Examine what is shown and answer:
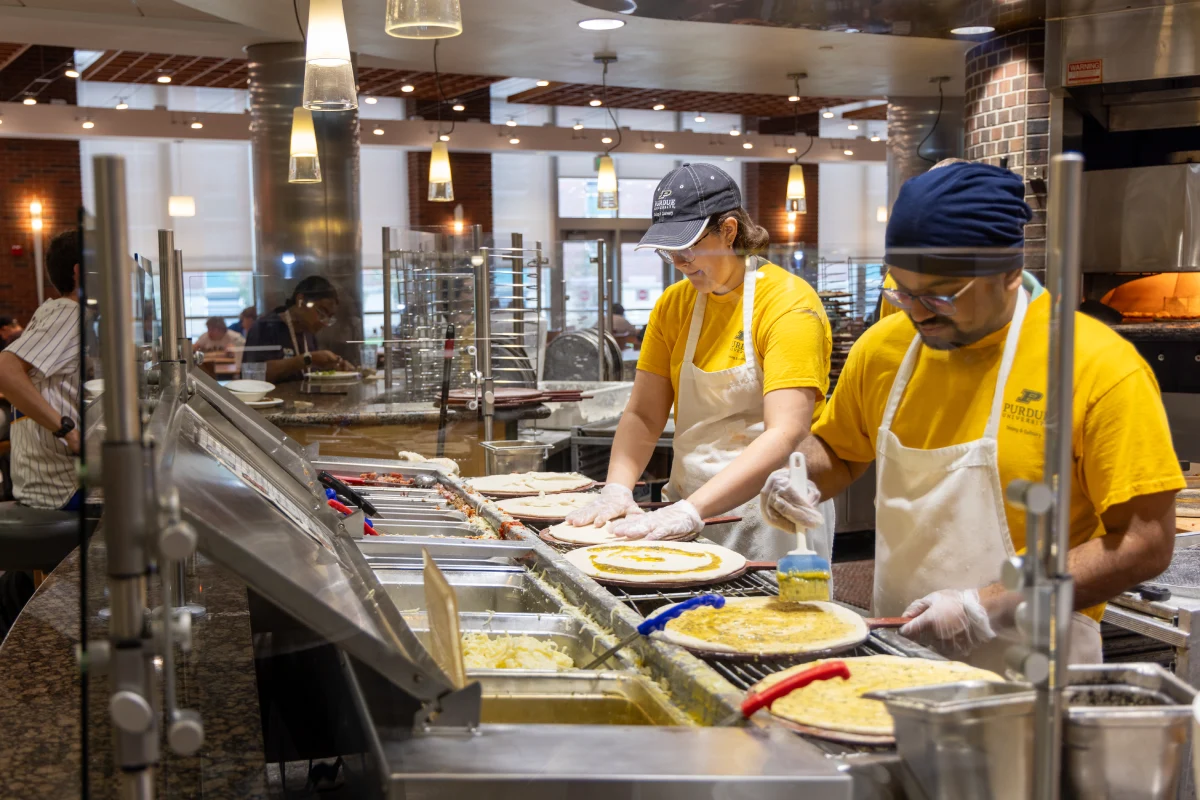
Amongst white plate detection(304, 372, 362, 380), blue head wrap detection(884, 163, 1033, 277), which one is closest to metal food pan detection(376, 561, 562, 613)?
blue head wrap detection(884, 163, 1033, 277)

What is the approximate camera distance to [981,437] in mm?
1853

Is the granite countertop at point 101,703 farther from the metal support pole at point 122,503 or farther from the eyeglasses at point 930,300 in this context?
the eyeglasses at point 930,300

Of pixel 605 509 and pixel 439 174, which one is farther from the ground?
pixel 439 174

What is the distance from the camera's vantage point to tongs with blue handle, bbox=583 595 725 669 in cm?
158

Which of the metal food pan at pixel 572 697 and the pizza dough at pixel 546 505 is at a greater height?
the pizza dough at pixel 546 505

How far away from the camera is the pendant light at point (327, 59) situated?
3.69m

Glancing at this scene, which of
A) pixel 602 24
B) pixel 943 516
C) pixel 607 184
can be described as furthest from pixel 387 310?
pixel 943 516

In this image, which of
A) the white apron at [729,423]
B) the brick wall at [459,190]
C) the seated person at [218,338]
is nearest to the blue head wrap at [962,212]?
the white apron at [729,423]

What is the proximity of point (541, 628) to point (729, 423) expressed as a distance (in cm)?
133

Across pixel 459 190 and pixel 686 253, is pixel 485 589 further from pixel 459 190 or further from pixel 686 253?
pixel 459 190

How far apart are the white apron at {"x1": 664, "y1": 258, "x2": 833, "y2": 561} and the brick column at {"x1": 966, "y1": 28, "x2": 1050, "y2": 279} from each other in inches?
149

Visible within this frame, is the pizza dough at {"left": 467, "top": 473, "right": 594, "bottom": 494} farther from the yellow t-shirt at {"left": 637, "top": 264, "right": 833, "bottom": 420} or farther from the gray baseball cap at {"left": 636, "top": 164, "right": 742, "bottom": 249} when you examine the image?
the gray baseball cap at {"left": 636, "top": 164, "right": 742, "bottom": 249}

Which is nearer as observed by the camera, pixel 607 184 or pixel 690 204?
pixel 690 204

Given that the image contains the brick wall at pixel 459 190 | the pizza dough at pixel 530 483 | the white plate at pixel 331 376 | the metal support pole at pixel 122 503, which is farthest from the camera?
the brick wall at pixel 459 190
